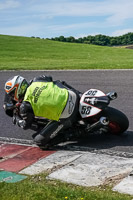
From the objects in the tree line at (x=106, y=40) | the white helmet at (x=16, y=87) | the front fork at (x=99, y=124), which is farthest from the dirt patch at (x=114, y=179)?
the tree line at (x=106, y=40)

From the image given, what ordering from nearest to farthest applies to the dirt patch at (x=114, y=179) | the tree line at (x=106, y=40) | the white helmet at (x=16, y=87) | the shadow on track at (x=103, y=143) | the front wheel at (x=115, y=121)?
1. the dirt patch at (x=114, y=179)
2. the shadow on track at (x=103, y=143)
3. the front wheel at (x=115, y=121)
4. the white helmet at (x=16, y=87)
5. the tree line at (x=106, y=40)

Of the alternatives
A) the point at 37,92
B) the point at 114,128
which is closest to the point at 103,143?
the point at 114,128

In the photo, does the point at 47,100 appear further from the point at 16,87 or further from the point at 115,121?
the point at 115,121

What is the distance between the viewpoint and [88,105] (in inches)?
255

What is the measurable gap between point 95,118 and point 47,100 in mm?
948

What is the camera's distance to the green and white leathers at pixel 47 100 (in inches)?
255

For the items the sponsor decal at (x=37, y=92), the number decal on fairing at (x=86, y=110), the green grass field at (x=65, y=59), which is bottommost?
the number decal on fairing at (x=86, y=110)

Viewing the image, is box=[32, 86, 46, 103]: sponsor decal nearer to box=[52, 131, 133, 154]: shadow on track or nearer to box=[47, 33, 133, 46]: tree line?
box=[52, 131, 133, 154]: shadow on track

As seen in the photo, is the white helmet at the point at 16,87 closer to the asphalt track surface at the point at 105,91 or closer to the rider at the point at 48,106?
the rider at the point at 48,106

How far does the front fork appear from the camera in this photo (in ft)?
20.6

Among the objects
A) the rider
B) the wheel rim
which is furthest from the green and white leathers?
the wheel rim

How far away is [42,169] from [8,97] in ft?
6.99

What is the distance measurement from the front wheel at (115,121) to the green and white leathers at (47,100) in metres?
0.83

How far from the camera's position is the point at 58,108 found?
6492mm
